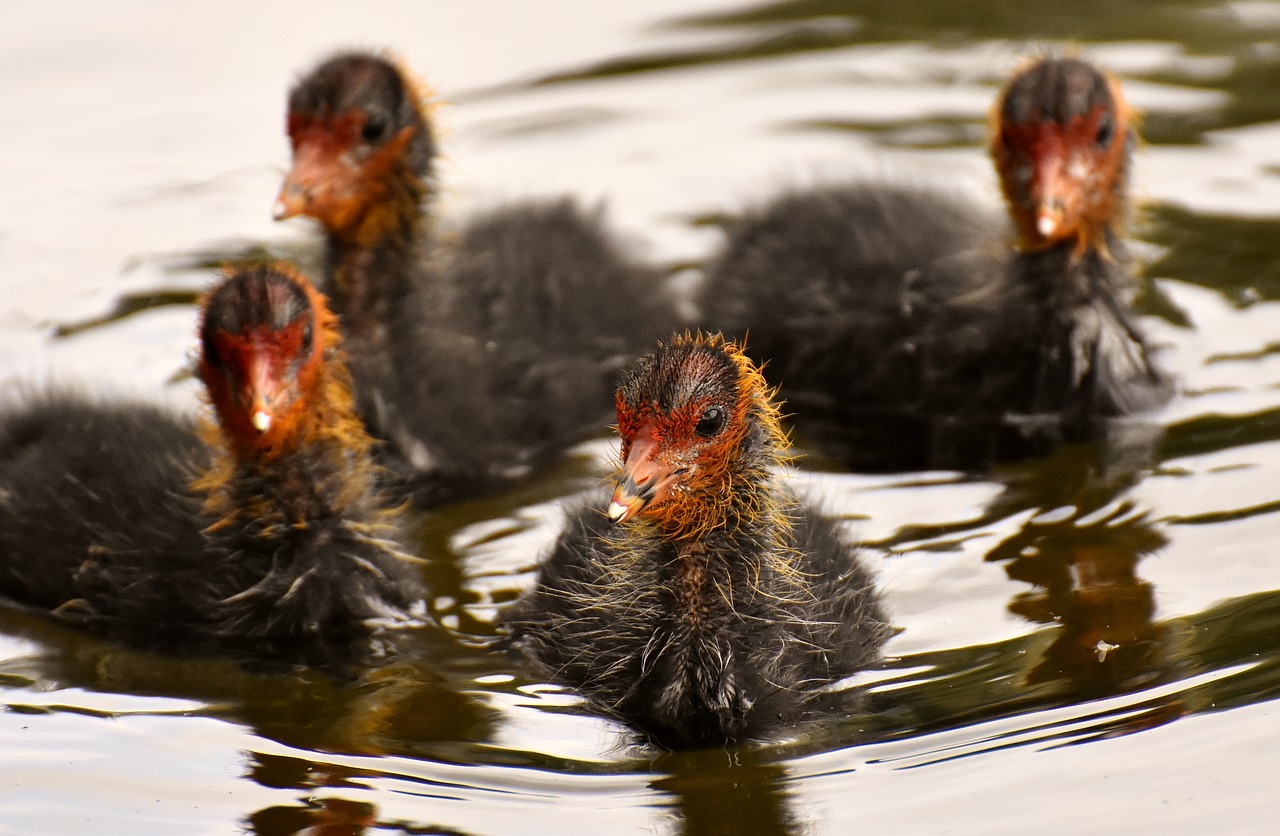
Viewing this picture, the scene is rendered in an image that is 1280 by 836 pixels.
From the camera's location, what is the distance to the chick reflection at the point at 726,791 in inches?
157

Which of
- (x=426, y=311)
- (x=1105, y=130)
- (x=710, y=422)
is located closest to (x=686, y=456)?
(x=710, y=422)

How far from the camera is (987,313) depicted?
5.98 m

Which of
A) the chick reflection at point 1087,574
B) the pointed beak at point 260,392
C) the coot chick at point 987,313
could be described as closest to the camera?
the chick reflection at point 1087,574

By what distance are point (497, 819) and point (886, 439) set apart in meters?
2.43

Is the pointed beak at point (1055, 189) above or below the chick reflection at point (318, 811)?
above

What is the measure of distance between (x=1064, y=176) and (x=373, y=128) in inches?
84.0

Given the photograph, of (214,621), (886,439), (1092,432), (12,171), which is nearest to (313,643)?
(214,621)

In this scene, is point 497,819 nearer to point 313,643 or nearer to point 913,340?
point 313,643

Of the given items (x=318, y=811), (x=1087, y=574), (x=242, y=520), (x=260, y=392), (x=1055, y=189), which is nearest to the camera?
(x=318, y=811)

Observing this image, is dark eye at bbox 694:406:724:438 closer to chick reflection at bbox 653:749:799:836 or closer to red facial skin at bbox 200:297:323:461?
chick reflection at bbox 653:749:799:836

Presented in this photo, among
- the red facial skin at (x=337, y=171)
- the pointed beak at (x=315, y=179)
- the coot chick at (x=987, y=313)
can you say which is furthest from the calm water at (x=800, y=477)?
the pointed beak at (x=315, y=179)

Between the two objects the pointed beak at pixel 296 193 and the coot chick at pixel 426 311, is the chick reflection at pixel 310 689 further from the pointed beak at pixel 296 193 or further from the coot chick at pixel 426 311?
the pointed beak at pixel 296 193

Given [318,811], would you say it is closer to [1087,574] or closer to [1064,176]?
[1087,574]

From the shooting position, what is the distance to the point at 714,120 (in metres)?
8.45
